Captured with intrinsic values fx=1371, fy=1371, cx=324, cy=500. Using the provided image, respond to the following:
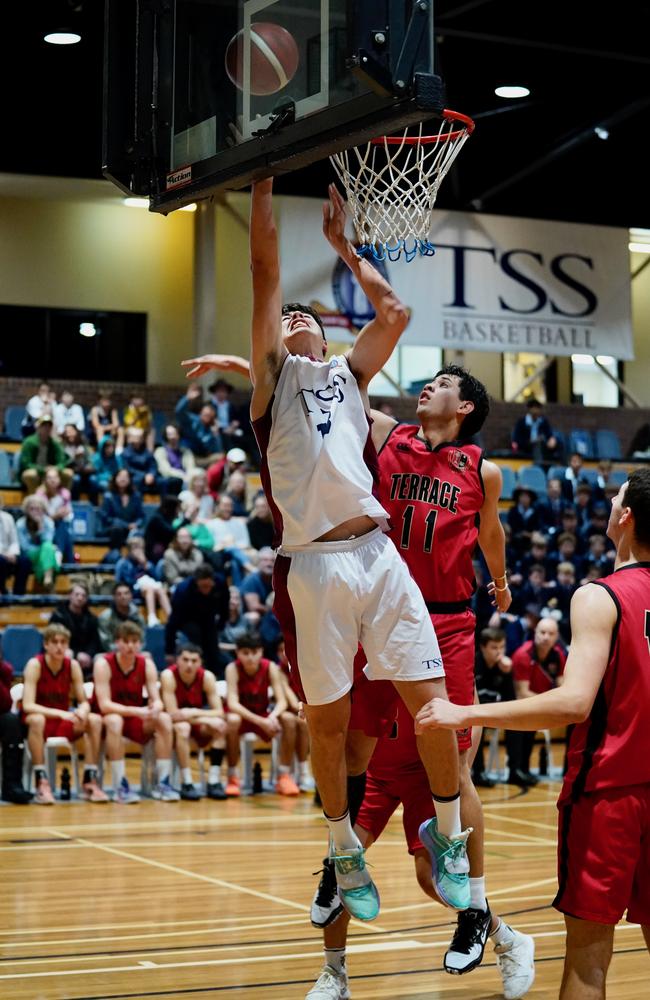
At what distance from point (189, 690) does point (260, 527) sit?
4.39 meters

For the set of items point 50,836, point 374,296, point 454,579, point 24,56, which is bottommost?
point 50,836

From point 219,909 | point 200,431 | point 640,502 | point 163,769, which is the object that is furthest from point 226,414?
point 640,502

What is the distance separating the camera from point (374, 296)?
5461 mm

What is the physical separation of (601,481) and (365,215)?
1570 centimetres

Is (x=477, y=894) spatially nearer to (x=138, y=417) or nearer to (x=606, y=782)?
(x=606, y=782)

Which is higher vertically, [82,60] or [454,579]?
[82,60]

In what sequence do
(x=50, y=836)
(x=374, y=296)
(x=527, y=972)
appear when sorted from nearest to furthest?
1. (x=374, y=296)
2. (x=527, y=972)
3. (x=50, y=836)

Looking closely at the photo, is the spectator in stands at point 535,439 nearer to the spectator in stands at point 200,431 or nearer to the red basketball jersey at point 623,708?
the spectator in stands at point 200,431

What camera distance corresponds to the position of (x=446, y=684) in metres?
5.88

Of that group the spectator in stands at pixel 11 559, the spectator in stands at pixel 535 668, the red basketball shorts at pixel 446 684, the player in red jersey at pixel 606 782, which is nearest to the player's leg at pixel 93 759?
the spectator in stands at pixel 11 559

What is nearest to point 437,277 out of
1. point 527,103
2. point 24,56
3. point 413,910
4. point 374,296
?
point 527,103

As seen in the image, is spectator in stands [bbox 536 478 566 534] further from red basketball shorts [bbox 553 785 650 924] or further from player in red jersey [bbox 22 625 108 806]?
red basketball shorts [bbox 553 785 650 924]

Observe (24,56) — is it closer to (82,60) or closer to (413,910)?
(82,60)

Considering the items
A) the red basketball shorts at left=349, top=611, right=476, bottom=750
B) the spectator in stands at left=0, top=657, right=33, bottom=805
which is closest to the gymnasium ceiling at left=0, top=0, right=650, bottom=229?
the spectator in stands at left=0, top=657, right=33, bottom=805
